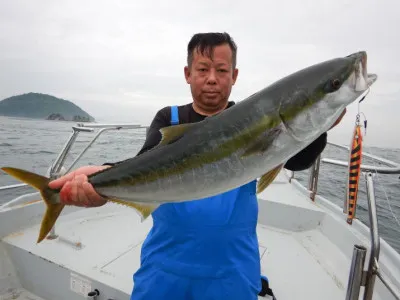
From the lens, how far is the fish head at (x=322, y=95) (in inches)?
73.9

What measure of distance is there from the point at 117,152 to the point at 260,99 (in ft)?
65.3

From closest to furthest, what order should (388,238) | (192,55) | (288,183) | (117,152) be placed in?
(192,55)
(288,183)
(388,238)
(117,152)

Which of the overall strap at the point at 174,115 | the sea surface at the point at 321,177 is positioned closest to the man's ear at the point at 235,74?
the overall strap at the point at 174,115

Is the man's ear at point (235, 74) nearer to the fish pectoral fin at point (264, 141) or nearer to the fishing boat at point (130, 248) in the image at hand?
the fish pectoral fin at point (264, 141)

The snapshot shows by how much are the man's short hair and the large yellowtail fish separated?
0.83 meters

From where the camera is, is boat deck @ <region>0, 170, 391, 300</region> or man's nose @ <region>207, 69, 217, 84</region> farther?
boat deck @ <region>0, 170, 391, 300</region>

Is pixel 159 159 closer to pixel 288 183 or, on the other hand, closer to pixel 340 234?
pixel 340 234

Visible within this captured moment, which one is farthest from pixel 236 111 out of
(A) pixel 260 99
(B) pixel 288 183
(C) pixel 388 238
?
(C) pixel 388 238

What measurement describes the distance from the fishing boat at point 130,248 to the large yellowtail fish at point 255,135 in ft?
3.76

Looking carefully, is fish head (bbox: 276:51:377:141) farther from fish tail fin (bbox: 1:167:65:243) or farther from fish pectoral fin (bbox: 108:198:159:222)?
fish tail fin (bbox: 1:167:65:243)

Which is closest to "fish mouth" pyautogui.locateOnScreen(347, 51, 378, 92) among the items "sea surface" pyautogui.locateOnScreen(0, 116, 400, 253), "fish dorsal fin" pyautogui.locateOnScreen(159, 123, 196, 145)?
"fish dorsal fin" pyautogui.locateOnScreen(159, 123, 196, 145)

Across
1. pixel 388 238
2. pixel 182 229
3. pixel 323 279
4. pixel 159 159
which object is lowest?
pixel 388 238

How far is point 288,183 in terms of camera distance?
7004 millimetres

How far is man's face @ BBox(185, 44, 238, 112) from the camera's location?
262 centimetres
